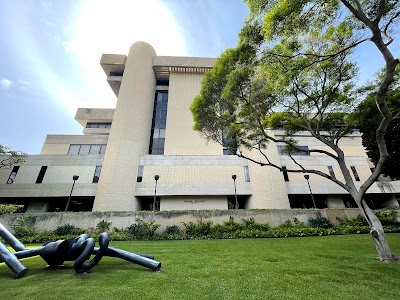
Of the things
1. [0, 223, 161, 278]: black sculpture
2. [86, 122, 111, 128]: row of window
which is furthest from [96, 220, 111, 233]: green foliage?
[86, 122, 111, 128]: row of window

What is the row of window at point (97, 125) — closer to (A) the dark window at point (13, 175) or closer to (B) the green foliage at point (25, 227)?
(A) the dark window at point (13, 175)

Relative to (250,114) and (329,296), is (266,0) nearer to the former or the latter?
(250,114)

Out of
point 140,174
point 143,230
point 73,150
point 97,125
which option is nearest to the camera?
point 143,230

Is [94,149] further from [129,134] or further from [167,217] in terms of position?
[167,217]

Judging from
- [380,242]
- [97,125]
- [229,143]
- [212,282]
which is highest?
[97,125]

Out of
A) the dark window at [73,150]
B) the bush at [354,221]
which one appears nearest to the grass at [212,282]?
the bush at [354,221]

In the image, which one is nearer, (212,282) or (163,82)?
(212,282)

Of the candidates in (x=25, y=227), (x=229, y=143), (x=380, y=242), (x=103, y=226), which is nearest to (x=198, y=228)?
(x=229, y=143)

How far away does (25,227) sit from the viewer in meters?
14.8

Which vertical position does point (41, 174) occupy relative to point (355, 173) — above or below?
above

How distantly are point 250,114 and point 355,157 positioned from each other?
2421 centimetres

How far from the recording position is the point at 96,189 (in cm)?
2322

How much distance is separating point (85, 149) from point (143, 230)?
1881 centimetres

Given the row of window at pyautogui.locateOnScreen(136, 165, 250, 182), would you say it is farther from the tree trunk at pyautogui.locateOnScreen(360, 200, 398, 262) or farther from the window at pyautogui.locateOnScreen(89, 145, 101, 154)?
the tree trunk at pyautogui.locateOnScreen(360, 200, 398, 262)
